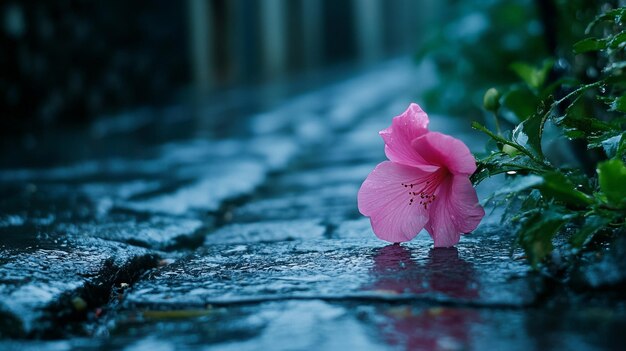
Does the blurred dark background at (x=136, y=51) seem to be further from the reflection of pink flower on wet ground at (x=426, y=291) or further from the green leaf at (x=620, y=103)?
the green leaf at (x=620, y=103)

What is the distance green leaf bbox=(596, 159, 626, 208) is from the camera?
958mm

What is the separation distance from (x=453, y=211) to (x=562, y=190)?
0.25 m

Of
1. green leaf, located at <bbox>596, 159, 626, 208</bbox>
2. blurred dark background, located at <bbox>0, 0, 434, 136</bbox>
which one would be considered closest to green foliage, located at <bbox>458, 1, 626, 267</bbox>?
green leaf, located at <bbox>596, 159, 626, 208</bbox>

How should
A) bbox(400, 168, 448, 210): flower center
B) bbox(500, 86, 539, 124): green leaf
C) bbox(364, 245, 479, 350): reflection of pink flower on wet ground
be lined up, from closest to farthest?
1. bbox(364, 245, 479, 350): reflection of pink flower on wet ground
2. bbox(400, 168, 448, 210): flower center
3. bbox(500, 86, 539, 124): green leaf

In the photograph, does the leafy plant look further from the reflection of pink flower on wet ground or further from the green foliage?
the reflection of pink flower on wet ground

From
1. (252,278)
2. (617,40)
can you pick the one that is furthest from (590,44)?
(252,278)

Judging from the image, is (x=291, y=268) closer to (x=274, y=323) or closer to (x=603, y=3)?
(x=274, y=323)

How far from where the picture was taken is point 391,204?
125cm

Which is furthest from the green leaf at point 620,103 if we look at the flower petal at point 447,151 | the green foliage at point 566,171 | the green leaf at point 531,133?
the flower petal at point 447,151

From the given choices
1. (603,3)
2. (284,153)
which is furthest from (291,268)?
(284,153)

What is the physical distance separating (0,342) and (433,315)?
521 millimetres

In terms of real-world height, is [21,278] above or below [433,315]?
above

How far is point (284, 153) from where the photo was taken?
3.43 metres

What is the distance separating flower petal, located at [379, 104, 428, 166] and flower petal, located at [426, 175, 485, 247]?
61mm
